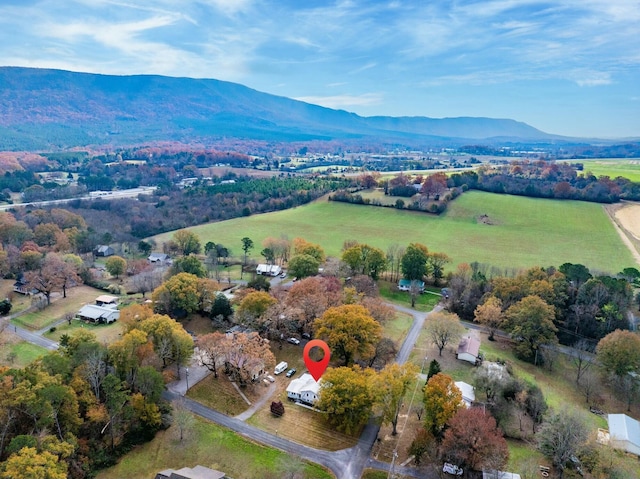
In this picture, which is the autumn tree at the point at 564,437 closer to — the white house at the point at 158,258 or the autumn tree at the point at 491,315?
the autumn tree at the point at 491,315

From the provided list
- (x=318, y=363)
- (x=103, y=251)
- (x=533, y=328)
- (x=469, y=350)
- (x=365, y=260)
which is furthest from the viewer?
(x=103, y=251)

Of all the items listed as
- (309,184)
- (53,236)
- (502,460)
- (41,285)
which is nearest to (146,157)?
(309,184)

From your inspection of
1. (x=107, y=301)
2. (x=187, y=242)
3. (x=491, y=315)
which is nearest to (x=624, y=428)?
(x=491, y=315)

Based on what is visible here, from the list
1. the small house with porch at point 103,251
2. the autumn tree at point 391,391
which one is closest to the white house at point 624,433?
the autumn tree at point 391,391

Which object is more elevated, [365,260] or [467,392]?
[365,260]

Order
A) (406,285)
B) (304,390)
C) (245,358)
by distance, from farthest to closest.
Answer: (406,285)
(245,358)
(304,390)

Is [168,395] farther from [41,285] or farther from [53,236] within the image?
[53,236]

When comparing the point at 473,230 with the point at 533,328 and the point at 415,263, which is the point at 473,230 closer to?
the point at 415,263

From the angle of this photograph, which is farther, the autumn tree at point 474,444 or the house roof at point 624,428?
A: the house roof at point 624,428
